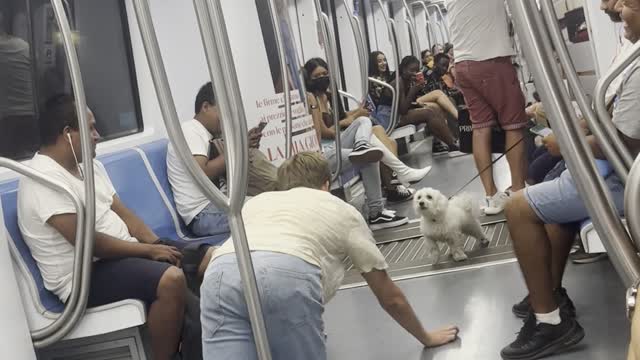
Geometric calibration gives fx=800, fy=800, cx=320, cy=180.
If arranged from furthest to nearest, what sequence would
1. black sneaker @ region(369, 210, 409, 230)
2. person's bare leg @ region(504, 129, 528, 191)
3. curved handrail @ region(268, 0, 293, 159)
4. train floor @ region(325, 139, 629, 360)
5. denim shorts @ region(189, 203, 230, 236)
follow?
black sneaker @ region(369, 210, 409, 230)
person's bare leg @ region(504, 129, 528, 191)
denim shorts @ region(189, 203, 230, 236)
curved handrail @ region(268, 0, 293, 159)
train floor @ region(325, 139, 629, 360)

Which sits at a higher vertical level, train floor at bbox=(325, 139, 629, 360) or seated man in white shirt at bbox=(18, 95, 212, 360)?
seated man in white shirt at bbox=(18, 95, 212, 360)

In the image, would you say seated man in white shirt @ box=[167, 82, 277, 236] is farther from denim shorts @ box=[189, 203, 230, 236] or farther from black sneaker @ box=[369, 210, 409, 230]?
black sneaker @ box=[369, 210, 409, 230]

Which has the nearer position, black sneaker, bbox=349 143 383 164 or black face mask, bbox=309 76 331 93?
black face mask, bbox=309 76 331 93

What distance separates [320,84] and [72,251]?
84.2 inches

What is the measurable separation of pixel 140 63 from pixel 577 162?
3.40 metres

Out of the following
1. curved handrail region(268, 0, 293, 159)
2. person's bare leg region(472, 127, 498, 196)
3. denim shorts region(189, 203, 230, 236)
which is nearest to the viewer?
curved handrail region(268, 0, 293, 159)

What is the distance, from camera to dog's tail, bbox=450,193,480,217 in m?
4.13

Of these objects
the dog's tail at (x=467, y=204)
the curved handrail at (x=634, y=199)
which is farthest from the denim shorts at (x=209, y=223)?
the curved handrail at (x=634, y=199)

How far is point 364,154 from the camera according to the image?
5363 millimetres

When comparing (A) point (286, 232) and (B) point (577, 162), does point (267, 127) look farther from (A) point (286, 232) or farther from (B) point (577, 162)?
(B) point (577, 162)

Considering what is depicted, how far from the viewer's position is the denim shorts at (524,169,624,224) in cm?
251

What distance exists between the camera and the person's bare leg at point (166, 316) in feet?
8.84

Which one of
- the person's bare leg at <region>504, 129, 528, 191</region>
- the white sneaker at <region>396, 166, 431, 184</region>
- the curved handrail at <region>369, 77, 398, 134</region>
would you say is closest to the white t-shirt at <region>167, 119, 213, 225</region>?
the person's bare leg at <region>504, 129, 528, 191</region>

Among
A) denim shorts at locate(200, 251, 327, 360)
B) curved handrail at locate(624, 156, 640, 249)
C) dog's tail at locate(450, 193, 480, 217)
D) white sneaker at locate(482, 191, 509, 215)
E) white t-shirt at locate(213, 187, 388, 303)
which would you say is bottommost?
white sneaker at locate(482, 191, 509, 215)
